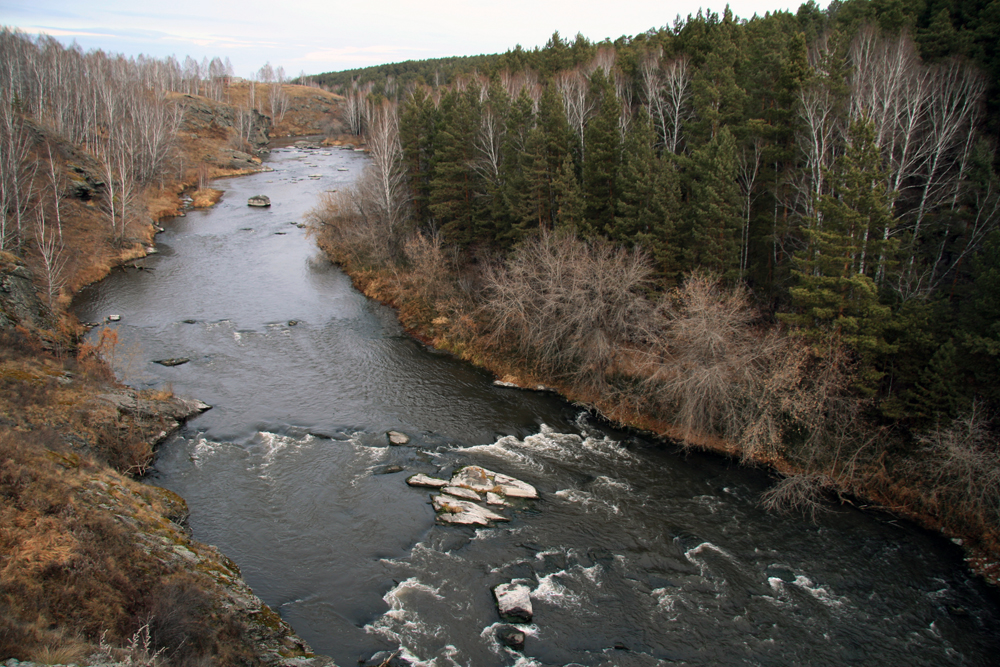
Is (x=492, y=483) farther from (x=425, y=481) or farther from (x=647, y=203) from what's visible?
(x=647, y=203)

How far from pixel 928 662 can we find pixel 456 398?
72.8ft

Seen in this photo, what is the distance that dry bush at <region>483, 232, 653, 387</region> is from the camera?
98.7 feet

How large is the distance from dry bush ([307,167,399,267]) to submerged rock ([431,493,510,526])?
91.6 feet

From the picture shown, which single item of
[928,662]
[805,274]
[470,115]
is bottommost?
[928,662]

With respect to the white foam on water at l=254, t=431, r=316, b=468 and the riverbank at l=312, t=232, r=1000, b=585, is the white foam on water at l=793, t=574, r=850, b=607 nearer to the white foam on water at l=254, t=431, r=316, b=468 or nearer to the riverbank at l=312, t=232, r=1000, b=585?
the riverbank at l=312, t=232, r=1000, b=585

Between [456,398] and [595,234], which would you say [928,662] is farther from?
[595,234]

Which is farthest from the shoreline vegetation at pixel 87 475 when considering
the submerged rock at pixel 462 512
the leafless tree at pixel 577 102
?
the leafless tree at pixel 577 102

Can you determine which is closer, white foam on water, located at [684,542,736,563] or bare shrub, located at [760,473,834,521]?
white foam on water, located at [684,542,736,563]

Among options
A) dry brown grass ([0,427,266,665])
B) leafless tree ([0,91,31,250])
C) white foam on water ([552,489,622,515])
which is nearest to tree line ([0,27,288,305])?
leafless tree ([0,91,31,250])

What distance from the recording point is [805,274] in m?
25.1

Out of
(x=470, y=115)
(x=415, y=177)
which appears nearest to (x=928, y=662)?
(x=470, y=115)

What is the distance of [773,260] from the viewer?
31.8 metres

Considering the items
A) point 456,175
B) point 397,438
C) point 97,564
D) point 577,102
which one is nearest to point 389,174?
point 456,175

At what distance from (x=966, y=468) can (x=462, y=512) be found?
18.7 meters
